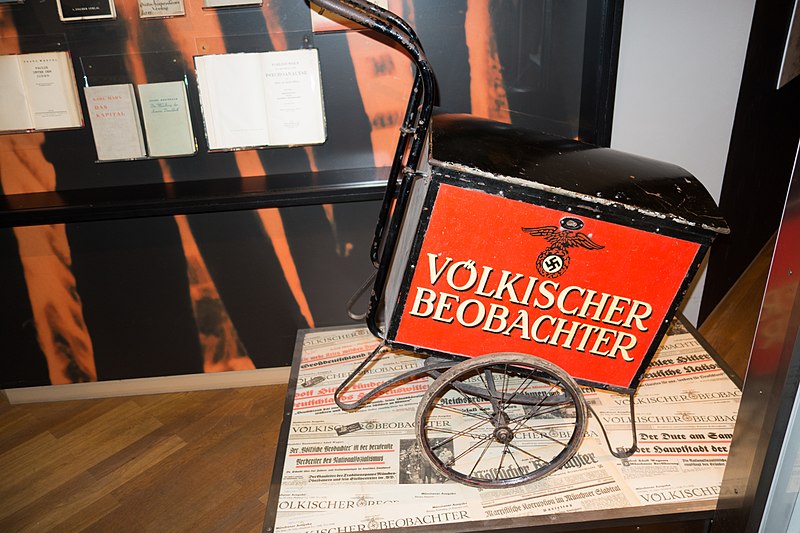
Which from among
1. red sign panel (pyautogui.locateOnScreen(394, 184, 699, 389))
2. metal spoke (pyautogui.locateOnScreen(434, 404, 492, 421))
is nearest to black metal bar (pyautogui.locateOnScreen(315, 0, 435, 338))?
red sign panel (pyautogui.locateOnScreen(394, 184, 699, 389))

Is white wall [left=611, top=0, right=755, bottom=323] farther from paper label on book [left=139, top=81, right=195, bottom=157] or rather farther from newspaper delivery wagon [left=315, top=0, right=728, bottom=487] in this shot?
paper label on book [left=139, top=81, right=195, bottom=157]

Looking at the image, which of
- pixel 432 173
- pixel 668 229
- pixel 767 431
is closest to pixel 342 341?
pixel 432 173

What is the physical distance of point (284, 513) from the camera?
1.49 meters

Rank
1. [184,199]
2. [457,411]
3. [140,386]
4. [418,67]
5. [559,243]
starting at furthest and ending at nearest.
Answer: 1. [140,386]
2. [184,199]
3. [457,411]
4. [418,67]
5. [559,243]

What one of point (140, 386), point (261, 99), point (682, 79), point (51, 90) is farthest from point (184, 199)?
point (682, 79)

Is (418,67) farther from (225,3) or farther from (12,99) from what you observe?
(12,99)

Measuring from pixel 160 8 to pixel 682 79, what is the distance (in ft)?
5.42

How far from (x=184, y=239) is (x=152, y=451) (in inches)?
28.5

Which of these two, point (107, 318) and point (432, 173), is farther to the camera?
point (107, 318)

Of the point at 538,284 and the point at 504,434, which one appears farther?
the point at 504,434

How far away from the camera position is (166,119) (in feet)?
6.66

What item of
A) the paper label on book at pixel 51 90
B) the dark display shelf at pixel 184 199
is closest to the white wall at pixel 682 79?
the dark display shelf at pixel 184 199

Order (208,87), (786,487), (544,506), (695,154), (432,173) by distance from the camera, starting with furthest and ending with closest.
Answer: (695,154) < (208,87) < (544,506) < (432,173) < (786,487)

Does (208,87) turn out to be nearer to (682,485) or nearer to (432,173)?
(432,173)
